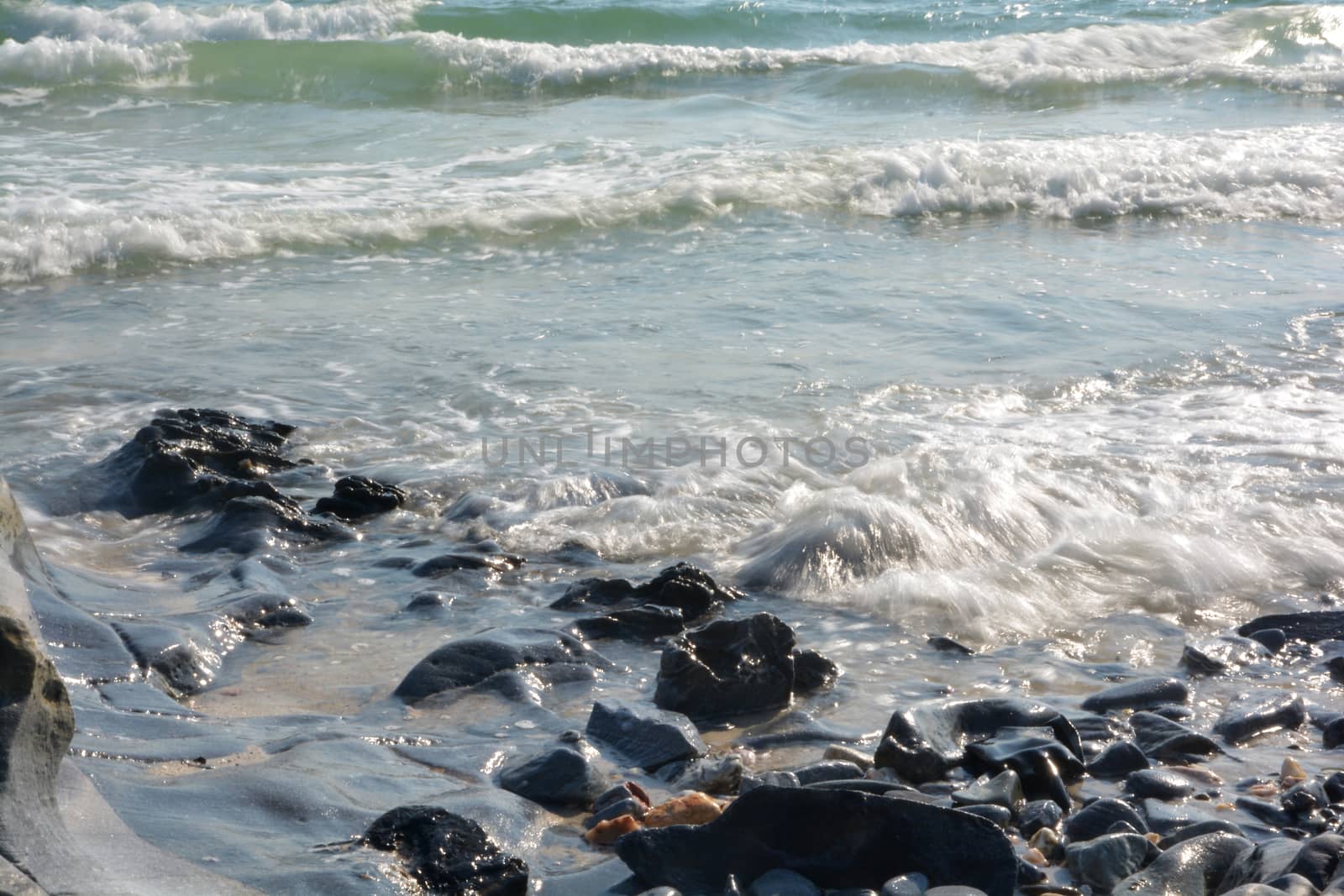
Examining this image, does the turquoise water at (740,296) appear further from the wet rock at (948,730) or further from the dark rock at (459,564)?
the wet rock at (948,730)

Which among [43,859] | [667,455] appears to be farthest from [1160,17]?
[43,859]

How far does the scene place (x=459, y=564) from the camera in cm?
386

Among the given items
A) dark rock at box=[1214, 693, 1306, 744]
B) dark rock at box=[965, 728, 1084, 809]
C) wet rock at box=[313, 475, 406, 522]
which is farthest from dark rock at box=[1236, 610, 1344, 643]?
wet rock at box=[313, 475, 406, 522]

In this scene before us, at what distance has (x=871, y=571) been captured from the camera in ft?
12.8

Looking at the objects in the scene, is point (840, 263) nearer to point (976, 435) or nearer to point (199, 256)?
point (976, 435)

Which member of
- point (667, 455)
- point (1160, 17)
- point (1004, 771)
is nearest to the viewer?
point (1004, 771)

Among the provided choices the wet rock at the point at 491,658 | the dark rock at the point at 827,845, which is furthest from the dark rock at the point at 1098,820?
the wet rock at the point at 491,658

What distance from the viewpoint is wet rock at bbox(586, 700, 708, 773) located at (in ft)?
8.90

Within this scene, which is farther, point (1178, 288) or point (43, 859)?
point (1178, 288)

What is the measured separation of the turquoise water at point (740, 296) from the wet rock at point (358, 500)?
17 centimetres

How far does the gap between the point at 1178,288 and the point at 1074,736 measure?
17.5 ft

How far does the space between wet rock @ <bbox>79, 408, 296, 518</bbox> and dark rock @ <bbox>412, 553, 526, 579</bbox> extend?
0.78m

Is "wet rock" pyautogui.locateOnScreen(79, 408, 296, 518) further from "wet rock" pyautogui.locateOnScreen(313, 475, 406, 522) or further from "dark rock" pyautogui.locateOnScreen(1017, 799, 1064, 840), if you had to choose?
"dark rock" pyautogui.locateOnScreen(1017, 799, 1064, 840)

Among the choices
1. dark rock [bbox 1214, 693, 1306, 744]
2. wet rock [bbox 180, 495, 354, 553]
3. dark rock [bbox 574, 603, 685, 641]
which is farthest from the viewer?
wet rock [bbox 180, 495, 354, 553]
